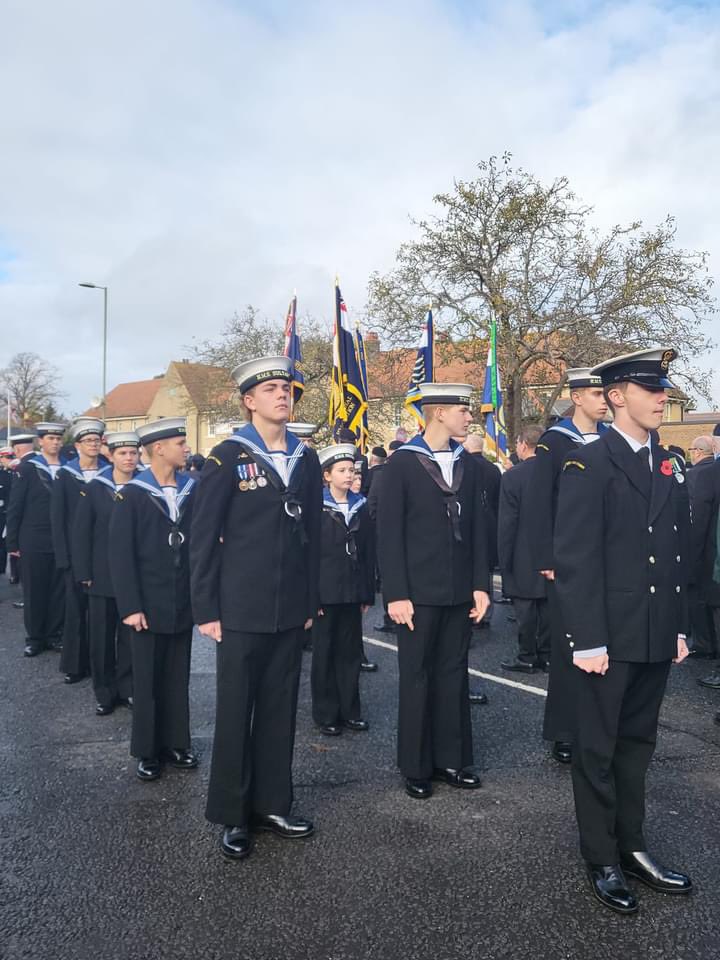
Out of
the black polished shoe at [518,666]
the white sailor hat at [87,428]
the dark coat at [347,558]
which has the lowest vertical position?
the black polished shoe at [518,666]

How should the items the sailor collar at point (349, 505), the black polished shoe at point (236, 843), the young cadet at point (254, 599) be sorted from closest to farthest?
the black polished shoe at point (236, 843) < the young cadet at point (254, 599) < the sailor collar at point (349, 505)

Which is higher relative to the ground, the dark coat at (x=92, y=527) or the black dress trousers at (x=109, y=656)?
the dark coat at (x=92, y=527)

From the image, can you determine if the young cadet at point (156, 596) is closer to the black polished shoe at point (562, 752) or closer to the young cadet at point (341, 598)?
the young cadet at point (341, 598)

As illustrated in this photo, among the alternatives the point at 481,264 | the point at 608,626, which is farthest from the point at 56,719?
the point at 481,264

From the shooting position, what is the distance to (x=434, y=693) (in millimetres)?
4508

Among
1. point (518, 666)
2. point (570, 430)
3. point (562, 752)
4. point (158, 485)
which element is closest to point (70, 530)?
point (158, 485)

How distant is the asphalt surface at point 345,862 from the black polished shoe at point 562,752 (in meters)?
0.14

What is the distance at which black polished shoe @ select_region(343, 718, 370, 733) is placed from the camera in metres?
5.49

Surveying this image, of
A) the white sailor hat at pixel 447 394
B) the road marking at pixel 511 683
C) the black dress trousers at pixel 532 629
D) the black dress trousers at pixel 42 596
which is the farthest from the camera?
the black dress trousers at pixel 42 596

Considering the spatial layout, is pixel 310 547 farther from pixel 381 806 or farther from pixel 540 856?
pixel 540 856

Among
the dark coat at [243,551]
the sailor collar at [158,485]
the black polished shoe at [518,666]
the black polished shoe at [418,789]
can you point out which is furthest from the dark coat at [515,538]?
the dark coat at [243,551]

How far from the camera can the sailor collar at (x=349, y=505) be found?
6062 mm

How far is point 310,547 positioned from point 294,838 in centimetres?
143

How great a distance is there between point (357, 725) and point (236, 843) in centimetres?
191
